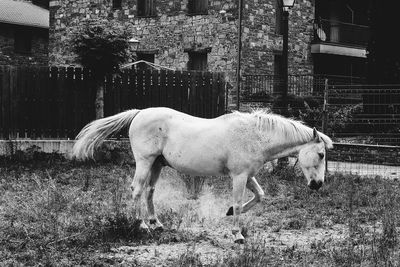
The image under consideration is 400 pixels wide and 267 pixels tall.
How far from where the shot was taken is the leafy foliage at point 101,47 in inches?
682

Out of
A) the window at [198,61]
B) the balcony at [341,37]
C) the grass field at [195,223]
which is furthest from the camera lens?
the balcony at [341,37]

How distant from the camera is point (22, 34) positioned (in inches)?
1483

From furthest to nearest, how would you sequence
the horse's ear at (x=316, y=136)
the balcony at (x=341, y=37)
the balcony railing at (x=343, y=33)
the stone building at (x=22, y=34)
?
the stone building at (x=22, y=34) → the balcony railing at (x=343, y=33) → the balcony at (x=341, y=37) → the horse's ear at (x=316, y=136)

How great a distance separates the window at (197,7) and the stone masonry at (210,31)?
0.66 feet

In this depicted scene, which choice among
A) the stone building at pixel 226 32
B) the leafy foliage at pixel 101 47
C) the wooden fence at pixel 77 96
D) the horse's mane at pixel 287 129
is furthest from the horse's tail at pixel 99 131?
the stone building at pixel 226 32

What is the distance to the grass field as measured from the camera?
22.0 ft

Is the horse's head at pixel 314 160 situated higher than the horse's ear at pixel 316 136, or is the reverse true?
the horse's ear at pixel 316 136

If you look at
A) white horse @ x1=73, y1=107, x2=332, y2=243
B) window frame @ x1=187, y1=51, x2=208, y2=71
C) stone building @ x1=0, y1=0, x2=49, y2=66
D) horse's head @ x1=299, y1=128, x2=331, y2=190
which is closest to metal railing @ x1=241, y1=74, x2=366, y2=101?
window frame @ x1=187, y1=51, x2=208, y2=71

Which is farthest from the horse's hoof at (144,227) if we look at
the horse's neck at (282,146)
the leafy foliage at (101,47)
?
the leafy foliage at (101,47)

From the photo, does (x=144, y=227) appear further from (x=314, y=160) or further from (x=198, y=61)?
(x=198, y=61)

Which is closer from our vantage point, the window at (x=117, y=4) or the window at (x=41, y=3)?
the window at (x=117, y=4)

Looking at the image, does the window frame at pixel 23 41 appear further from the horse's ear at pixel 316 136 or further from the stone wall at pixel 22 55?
the horse's ear at pixel 316 136

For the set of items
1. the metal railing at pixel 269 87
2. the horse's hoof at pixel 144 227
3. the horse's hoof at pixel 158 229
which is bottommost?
the horse's hoof at pixel 158 229

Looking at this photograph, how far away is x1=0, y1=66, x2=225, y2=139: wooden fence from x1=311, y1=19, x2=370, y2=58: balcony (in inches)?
444
